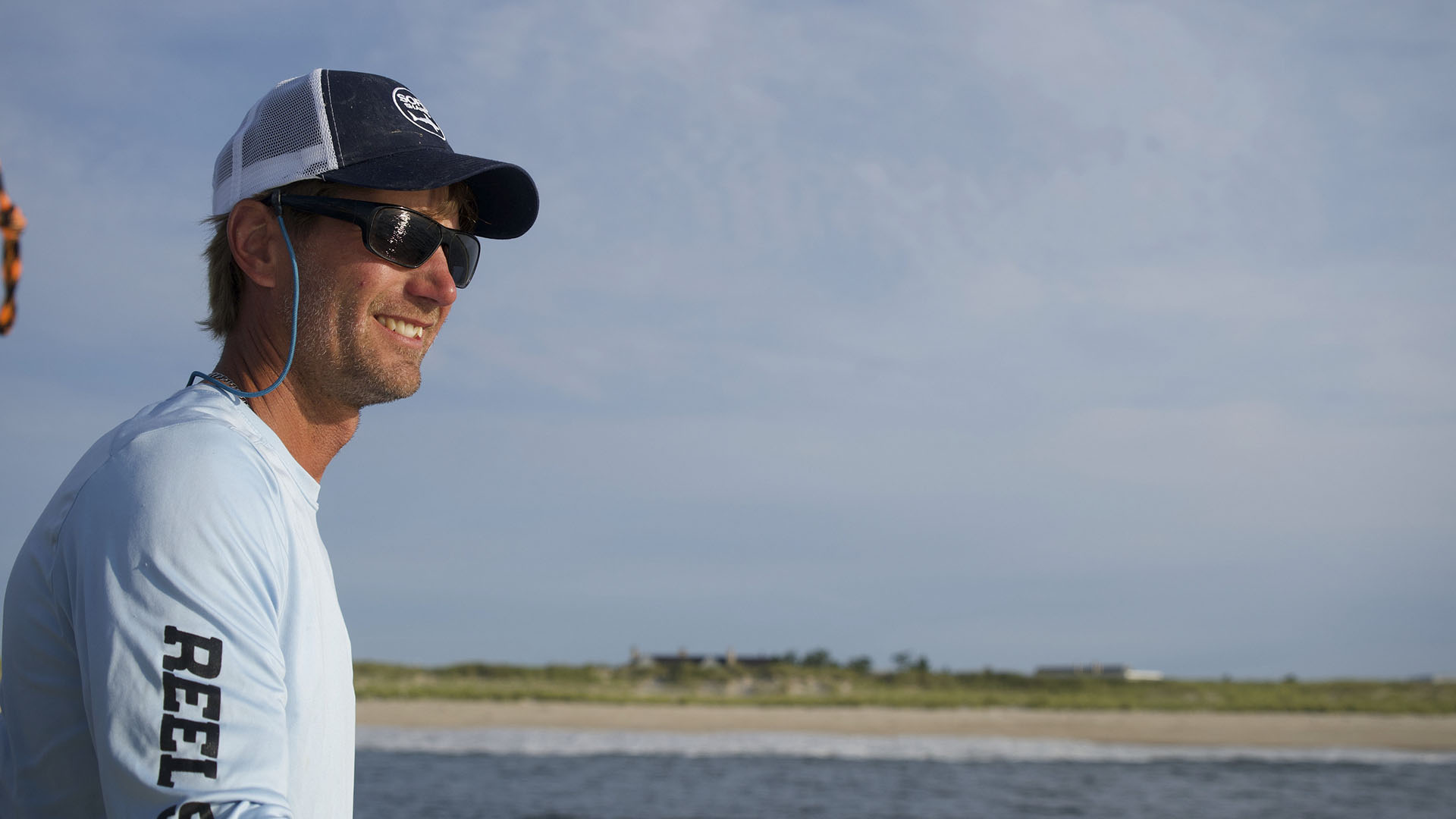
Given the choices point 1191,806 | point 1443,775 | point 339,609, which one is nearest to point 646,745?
point 1191,806

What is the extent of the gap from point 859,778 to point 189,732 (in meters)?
19.8

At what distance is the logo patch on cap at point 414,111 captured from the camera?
65.4 inches

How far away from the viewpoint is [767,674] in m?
37.6

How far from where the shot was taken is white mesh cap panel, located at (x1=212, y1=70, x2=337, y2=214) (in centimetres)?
157

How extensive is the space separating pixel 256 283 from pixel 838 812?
1549 centimetres

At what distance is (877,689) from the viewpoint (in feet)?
121

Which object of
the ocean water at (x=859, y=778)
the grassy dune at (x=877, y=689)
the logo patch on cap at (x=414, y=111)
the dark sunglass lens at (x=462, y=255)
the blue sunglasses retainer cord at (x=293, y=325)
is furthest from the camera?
→ the grassy dune at (x=877, y=689)

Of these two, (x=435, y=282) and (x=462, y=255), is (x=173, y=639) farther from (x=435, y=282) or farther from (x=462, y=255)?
(x=462, y=255)

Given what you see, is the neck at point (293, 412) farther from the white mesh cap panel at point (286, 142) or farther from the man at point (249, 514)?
the white mesh cap panel at point (286, 142)

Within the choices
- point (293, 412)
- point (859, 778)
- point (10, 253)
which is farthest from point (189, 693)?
point (859, 778)

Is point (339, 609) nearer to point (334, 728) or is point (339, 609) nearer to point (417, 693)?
point (334, 728)

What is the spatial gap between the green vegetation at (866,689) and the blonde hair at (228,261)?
30.9 m

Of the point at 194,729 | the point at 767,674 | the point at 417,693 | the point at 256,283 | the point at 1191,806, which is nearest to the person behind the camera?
the point at 194,729

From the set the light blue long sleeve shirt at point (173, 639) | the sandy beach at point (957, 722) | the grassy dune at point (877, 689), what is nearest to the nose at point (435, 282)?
the light blue long sleeve shirt at point (173, 639)
